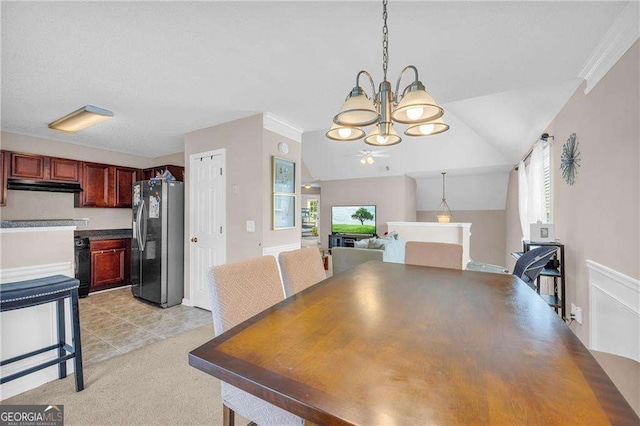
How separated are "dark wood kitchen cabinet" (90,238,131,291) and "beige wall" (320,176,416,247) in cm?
508

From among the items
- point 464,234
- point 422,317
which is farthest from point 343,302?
point 464,234

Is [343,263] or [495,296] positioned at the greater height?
[495,296]

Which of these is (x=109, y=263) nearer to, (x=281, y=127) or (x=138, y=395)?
(x=138, y=395)

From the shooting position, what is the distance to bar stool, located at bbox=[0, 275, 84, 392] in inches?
64.6

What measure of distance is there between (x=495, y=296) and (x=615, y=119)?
1417mm

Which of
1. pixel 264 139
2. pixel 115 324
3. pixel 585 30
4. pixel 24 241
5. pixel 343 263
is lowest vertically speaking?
pixel 115 324

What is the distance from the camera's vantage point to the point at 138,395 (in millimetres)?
1854

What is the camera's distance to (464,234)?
5957 millimetres

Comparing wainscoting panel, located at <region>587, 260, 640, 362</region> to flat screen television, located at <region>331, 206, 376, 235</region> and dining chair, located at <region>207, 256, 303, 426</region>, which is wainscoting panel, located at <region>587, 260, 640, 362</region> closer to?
dining chair, located at <region>207, 256, 303, 426</region>

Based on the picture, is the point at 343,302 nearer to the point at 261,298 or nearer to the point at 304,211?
the point at 261,298

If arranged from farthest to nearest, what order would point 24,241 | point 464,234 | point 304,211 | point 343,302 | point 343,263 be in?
point 304,211, point 464,234, point 343,263, point 24,241, point 343,302

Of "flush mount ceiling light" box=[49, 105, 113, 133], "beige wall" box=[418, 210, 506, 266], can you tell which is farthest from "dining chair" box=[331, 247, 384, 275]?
"beige wall" box=[418, 210, 506, 266]

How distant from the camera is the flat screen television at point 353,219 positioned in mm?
7586

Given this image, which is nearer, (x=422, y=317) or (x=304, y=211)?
(x=422, y=317)
